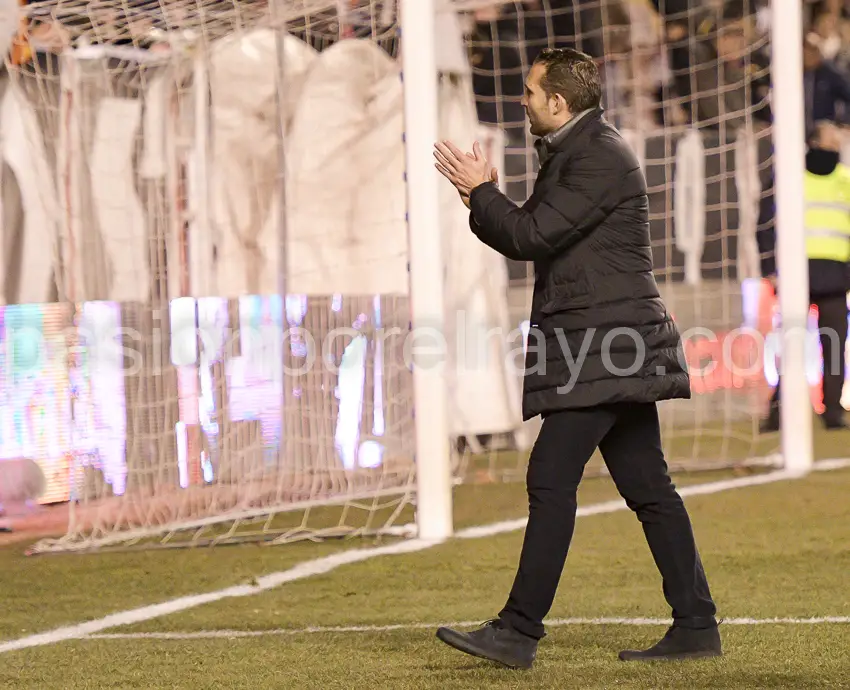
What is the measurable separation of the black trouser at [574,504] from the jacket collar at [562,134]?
635 mm

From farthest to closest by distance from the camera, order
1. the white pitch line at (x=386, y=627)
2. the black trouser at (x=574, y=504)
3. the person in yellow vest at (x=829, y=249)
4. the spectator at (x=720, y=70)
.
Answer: the person in yellow vest at (x=829, y=249) < the spectator at (x=720, y=70) < the white pitch line at (x=386, y=627) < the black trouser at (x=574, y=504)

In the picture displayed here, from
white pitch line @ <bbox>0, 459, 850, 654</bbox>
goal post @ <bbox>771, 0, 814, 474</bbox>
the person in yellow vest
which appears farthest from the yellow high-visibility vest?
white pitch line @ <bbox>0, 459, 850, 654</bbox>

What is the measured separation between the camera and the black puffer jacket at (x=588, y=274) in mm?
3711

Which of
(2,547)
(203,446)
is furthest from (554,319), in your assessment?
(2,547)

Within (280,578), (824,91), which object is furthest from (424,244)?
(824,91)

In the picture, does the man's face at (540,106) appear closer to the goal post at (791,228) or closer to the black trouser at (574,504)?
the black trouser at (574,504)

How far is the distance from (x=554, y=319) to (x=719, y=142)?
262 inches

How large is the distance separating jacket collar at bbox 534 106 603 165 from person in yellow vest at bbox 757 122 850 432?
5.77 metres

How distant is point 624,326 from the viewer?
373 cm

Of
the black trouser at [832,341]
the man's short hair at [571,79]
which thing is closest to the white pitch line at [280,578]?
the man's short hair at [571,79]

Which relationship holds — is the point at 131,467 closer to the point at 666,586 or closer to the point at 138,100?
the point at 138,100

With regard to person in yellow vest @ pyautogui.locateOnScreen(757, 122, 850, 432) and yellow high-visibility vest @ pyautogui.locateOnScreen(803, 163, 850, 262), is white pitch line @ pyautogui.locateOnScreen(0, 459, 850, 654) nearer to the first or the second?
person in yellow vest @ pyautogui.locateOnScreen(757, 122, 850, 432)

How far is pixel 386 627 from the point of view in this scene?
444 cm

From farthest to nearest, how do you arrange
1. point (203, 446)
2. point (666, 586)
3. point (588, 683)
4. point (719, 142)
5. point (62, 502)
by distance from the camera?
point (719, 142)
point (62, 502)
point (203, 446)
point (666, 586)
point (588, 683)
